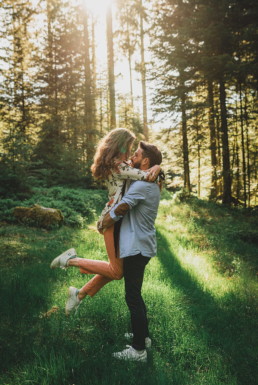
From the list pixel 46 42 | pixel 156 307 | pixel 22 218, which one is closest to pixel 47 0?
pixel 46 42

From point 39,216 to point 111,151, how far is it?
5658 mm

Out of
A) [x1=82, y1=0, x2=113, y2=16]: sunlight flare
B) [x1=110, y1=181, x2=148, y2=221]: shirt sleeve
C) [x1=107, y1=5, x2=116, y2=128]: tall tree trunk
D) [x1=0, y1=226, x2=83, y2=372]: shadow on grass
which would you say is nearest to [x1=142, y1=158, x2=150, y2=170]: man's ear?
[x1=110, y1=181, x2=148, y2=221]: shirt sleeve

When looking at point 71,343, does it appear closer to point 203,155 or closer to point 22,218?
point 22,218

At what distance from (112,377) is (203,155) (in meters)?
14.7

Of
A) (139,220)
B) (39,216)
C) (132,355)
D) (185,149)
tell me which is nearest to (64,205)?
(39,216)

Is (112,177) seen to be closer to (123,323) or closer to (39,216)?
(123,323)

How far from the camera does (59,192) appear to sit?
1145cm

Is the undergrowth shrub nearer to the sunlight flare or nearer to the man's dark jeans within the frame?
the man's dark jeans

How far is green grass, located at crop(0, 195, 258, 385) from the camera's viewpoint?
2436 millimetres

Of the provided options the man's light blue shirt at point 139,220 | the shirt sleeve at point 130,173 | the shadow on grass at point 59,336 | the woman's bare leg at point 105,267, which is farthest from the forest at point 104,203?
the shirt sleeve at point 130,173

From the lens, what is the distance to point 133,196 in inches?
103

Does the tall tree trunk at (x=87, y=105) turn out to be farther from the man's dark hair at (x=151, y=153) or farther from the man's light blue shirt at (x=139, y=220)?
the man's light blue shirt at (x=139, y=220)

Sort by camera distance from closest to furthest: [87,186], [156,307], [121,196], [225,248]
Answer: [121,196]
[156,307]
[225,248]
[87,186]

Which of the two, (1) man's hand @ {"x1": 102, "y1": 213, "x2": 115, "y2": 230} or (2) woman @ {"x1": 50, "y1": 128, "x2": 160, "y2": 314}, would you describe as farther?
(2) woman @ {"x1": 50, "y1": 128, "x2": 160, "y2": 314}
